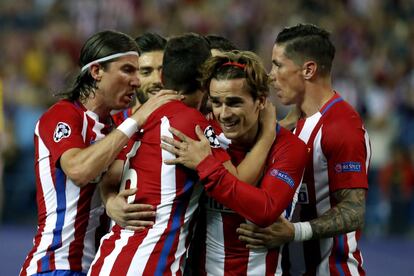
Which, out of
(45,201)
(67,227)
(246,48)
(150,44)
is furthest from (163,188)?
(246,48)

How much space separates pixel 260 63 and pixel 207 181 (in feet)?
2.38

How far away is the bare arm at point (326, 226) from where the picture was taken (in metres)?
4.94

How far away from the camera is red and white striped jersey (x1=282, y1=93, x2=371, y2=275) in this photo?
537 cm

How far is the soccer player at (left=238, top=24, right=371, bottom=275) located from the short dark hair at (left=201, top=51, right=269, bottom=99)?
0.77 meters

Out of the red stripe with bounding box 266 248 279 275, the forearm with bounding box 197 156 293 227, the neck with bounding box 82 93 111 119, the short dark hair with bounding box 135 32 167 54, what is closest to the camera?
the forearm with bounding box 197 156 293 227

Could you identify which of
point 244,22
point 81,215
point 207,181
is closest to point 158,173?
point 207,181

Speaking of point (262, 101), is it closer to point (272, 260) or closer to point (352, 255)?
point (272, 260)

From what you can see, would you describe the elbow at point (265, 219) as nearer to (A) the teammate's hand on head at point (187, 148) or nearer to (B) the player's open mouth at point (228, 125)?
(A) the teammate's hand on head at point (187, 148)

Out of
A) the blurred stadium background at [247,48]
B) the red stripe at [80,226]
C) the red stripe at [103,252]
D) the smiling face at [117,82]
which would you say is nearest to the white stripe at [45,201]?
the red stripe at [80,226]

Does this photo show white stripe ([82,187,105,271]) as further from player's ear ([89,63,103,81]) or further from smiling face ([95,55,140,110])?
player's ear ([89,63,103,81])

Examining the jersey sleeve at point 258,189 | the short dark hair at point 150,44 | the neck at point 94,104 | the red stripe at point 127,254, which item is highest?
the short dark hair at point 150,44

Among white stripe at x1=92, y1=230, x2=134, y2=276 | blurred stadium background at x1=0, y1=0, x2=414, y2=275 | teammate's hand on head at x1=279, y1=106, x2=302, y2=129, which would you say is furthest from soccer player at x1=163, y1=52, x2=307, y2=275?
blurred stadium background at x1=0, y1=0, x2=414, y2=275

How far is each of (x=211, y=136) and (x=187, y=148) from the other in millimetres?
196

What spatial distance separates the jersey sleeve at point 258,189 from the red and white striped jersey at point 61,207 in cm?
92
